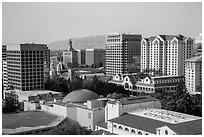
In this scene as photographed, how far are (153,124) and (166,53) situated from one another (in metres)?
13.2

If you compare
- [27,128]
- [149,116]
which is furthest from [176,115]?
[27,128]

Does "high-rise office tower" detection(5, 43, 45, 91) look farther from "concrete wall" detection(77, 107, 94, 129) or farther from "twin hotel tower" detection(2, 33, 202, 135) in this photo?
"concrete wall" detection(77, 107, 94, 129)

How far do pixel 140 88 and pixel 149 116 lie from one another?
906cm

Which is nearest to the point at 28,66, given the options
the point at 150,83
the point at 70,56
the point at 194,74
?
the point at 150,83

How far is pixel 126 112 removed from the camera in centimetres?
796

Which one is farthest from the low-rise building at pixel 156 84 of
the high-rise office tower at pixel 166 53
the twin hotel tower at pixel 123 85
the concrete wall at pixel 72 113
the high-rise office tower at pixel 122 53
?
the concrete wall at pixel 72 113

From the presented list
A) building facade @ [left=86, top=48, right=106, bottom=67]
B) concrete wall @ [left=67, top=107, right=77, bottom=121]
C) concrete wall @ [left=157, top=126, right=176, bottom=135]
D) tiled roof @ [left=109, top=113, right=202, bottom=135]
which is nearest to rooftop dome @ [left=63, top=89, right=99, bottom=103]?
concrete wall @ [left=67, top=107, right=77, bottom=121]

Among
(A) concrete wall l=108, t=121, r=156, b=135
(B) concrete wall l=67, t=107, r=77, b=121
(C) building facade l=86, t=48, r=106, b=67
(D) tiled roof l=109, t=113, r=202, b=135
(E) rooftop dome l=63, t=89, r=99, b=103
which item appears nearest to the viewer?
(D) tiled roof l=109, t=113, r=202, b=135

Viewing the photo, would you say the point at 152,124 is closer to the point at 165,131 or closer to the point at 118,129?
the point at 165,131

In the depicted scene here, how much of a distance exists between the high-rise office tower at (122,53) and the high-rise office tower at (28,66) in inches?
310

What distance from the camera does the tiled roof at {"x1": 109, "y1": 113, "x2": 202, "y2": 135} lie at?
626 centimetres

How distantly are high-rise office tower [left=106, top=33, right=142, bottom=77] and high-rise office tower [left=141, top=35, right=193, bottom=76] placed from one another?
0.82 m

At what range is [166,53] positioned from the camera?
1961 cm

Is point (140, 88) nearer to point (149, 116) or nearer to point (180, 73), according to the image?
point (180, 73)
